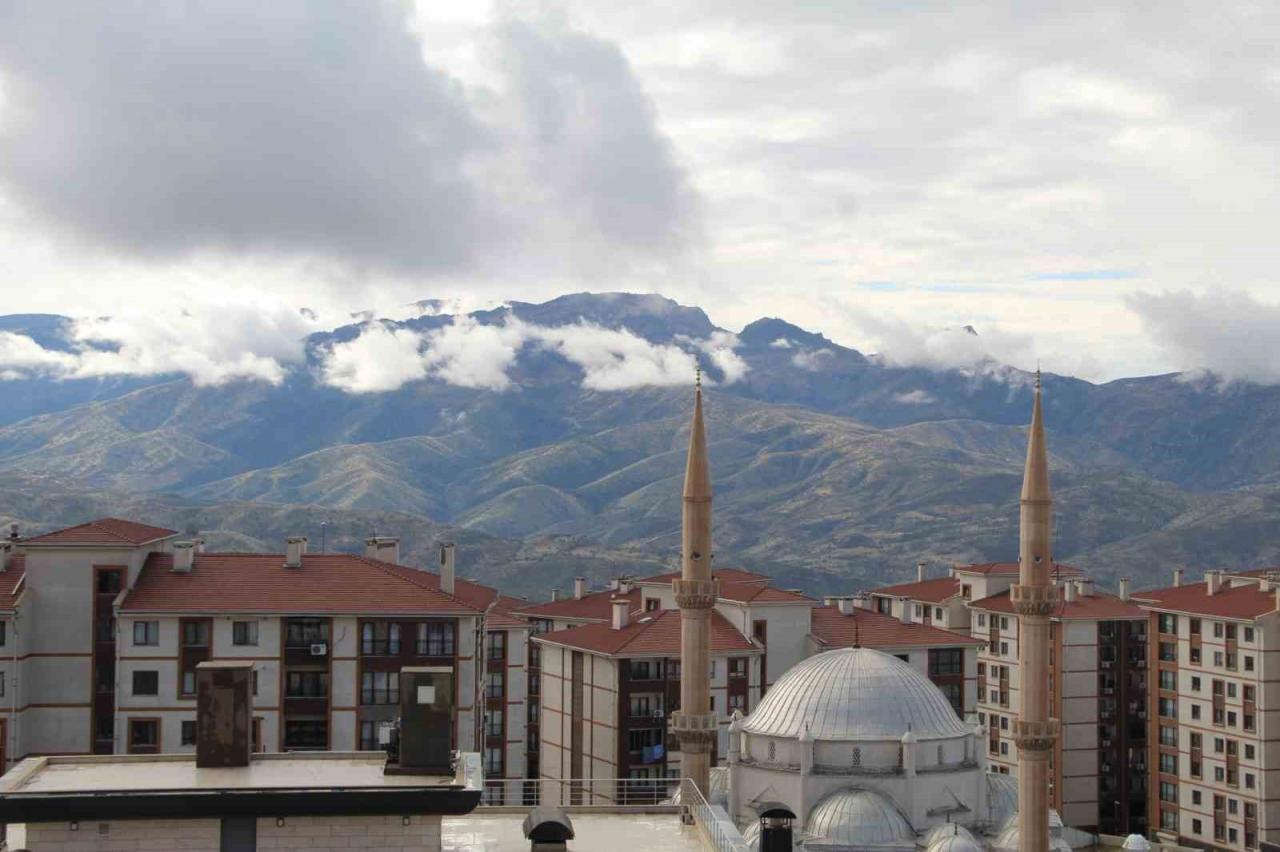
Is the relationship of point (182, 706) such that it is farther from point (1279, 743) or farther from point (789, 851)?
point (1279, 743)

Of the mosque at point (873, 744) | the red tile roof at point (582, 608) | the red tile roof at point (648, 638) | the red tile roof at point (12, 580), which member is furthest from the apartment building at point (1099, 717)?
the red tile roof at point (12, 580)

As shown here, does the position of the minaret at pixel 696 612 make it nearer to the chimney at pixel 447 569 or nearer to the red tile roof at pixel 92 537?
the chimney at pixel 447 569

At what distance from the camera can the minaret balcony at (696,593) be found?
72062mm

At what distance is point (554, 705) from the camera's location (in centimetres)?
10962

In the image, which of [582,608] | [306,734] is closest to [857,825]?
[306,734]

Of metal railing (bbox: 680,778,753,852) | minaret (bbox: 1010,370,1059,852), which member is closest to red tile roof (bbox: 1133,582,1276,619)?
minaret (bbox: 1010,370,1059,852)

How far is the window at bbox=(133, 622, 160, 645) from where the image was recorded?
7694cm

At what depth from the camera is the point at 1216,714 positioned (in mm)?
116688

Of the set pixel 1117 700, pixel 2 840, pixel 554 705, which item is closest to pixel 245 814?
pixel 2 840

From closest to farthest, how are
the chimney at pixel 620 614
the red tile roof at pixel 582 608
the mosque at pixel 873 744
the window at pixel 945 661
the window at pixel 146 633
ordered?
the mosque at pixel 873 744
the window at pixel 146 633
the chimney at pixel 620 614
the window at pixel 945 661
the red tile roof at pixel 582 608

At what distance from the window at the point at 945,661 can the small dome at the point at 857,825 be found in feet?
111

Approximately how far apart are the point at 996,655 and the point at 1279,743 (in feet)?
80.1

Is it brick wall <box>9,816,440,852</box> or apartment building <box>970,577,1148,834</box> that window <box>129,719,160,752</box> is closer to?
brick wall <box>9,816,440,852</box>

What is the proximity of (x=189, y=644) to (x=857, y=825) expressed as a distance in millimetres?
30871
